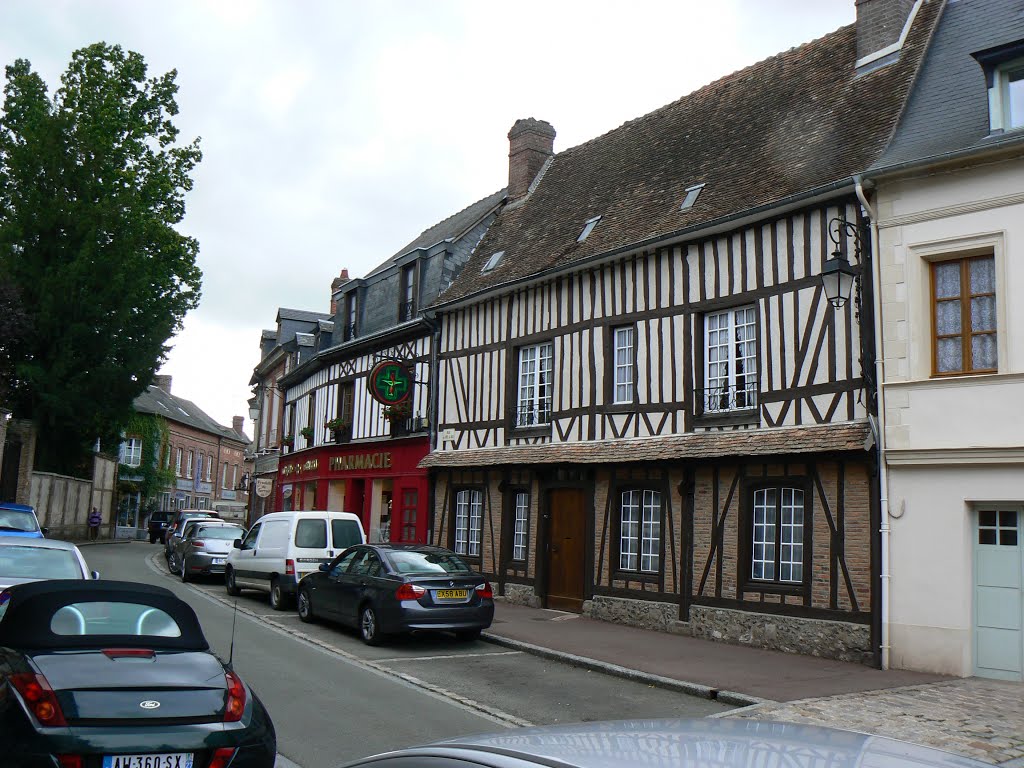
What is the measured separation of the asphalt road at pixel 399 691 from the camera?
7.52 meters

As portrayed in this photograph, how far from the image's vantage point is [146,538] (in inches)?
1955

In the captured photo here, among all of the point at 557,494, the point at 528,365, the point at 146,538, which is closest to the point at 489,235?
the point at 528,365

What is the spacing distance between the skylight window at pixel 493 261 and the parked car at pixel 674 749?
1850cm

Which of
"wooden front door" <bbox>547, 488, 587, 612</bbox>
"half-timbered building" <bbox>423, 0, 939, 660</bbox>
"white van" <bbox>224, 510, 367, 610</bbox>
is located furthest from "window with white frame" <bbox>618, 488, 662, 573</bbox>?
"white van" <bbox>224, 510, 367, 610</bbox>

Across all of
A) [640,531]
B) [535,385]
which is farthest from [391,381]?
[640,531]

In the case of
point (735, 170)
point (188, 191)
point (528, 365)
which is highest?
point (188, 191)

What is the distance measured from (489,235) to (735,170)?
329 inches

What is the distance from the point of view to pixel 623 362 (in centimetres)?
1594

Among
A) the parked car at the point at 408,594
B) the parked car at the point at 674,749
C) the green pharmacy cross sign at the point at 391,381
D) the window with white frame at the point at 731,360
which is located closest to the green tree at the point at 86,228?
the green pharmacy cross sign at the point at 391,381

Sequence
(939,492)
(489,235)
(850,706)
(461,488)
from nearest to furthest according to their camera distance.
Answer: (850,706), (939,492), (461,488), (489,235)

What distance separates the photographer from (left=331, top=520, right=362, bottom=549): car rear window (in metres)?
16.6

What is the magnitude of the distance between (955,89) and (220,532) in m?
17.8

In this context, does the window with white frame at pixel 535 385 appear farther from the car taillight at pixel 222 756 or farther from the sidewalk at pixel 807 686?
the car taillight at pixel 222 756

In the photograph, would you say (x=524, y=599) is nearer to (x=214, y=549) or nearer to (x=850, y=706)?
(x=214, y=549)
